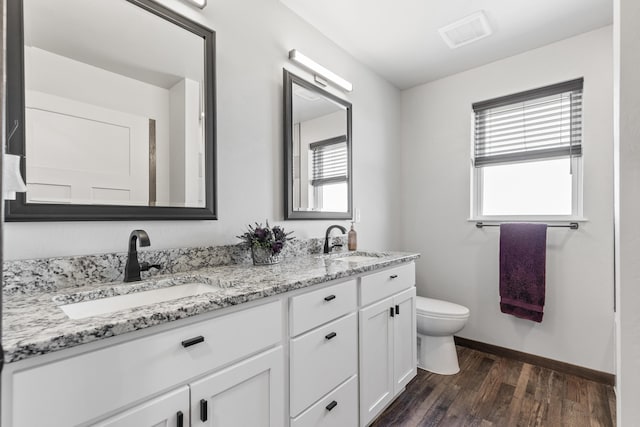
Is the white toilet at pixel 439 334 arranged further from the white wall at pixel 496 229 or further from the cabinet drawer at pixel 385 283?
the white wall at pixel 496 229

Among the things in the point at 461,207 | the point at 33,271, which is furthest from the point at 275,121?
the point at 461,207

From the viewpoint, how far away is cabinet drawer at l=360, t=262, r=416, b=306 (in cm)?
162

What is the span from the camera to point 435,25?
2129 millimetres

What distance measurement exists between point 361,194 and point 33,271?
6.86 ft

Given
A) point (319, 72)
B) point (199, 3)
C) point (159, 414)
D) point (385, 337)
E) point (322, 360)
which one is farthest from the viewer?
point (319, 72)

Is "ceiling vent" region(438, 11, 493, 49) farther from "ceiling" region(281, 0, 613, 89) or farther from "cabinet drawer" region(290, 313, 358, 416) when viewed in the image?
"cabinet drawer" region(290, 313, 358, 416)

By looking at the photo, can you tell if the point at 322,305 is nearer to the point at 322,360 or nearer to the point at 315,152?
the point at 322,360

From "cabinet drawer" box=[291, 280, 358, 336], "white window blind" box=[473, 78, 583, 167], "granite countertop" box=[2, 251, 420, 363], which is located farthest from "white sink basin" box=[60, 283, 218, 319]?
"white window blind" box=[473, 78, 583, 167]

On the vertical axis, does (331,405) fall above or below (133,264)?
below

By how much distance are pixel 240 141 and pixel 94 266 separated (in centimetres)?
90

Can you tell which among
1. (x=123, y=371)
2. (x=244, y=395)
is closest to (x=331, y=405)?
(x=244, y=395)

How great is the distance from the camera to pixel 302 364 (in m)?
1.23

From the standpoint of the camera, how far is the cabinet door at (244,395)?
89 cm

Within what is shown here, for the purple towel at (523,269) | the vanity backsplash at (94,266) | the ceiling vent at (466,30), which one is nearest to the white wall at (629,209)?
the vanity backsplash at (94,266)
